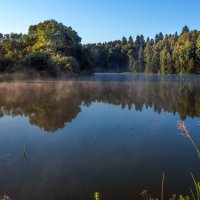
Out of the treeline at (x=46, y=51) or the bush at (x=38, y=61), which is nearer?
the bush at (x=38, y=61)

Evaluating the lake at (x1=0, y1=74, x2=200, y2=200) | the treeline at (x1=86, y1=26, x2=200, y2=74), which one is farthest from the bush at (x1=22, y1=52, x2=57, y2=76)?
the lake at (x1=0, y1=74, x2=200, y2=200)

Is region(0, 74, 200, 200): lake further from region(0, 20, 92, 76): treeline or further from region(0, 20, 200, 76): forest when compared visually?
region(0, 20, 200, 76): forest

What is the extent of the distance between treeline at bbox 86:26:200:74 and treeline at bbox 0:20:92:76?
17.4ft

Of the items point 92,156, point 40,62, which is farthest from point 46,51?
point 92,156

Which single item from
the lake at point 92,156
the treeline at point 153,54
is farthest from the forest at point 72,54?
the lake at point 92,156

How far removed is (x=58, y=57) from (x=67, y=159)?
189 feet

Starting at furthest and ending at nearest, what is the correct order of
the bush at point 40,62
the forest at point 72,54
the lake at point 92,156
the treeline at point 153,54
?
the treeline at point 153,54 → the forest at point 72,54 → the bush at point 40,62 → the lake at point 92,156

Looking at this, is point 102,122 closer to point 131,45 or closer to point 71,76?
point 71,76

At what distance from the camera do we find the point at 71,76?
67.2 meters

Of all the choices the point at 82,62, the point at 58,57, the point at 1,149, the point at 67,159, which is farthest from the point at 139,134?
the point at 82,62

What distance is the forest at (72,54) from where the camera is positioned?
59.7m

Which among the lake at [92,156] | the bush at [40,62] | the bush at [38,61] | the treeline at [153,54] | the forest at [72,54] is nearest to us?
the lake at [92,156]

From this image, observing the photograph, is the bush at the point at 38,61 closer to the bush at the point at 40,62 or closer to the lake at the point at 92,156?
the bush at the point at 40,62

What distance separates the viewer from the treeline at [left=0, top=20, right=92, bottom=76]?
5766 centimetres
